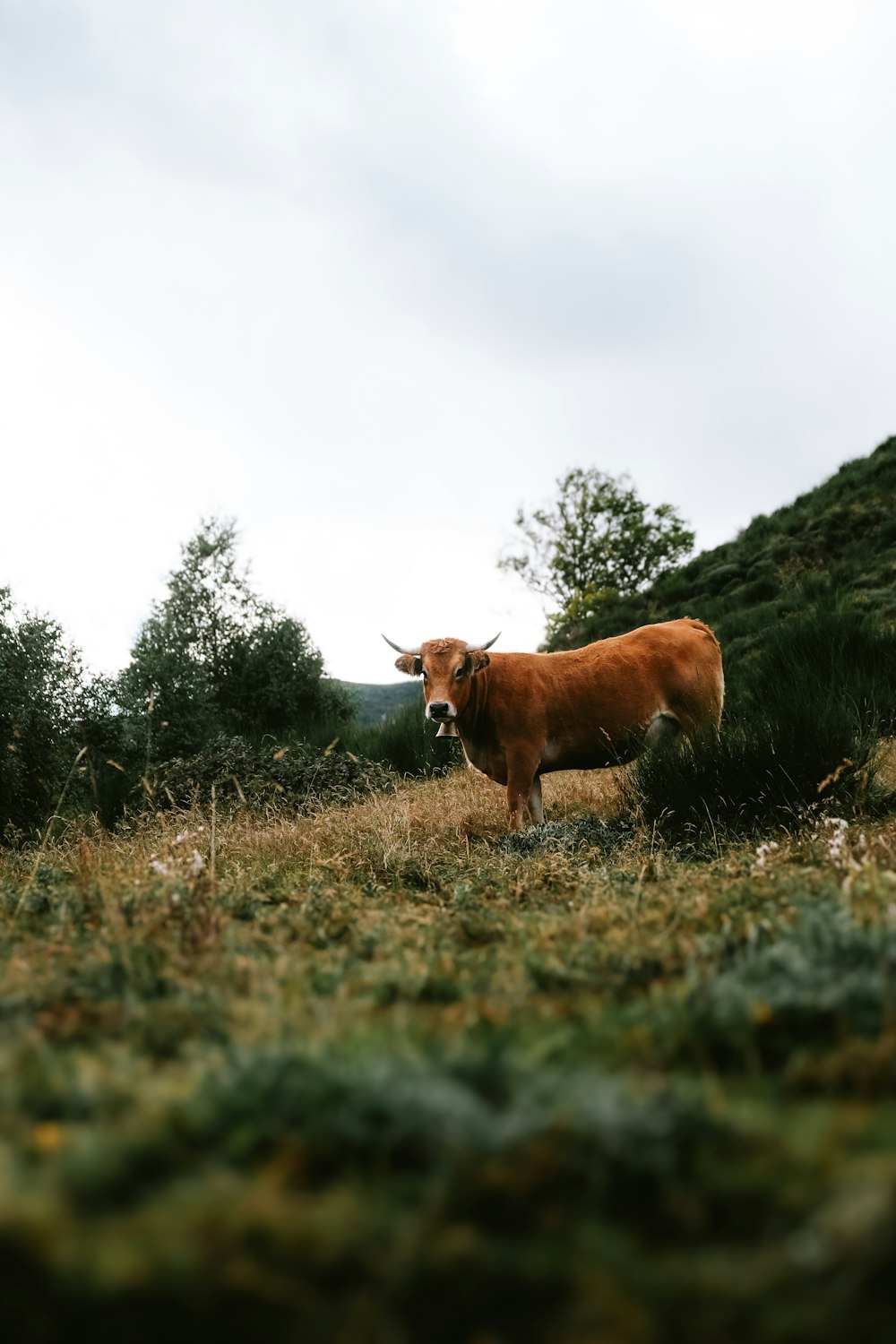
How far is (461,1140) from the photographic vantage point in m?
1.10

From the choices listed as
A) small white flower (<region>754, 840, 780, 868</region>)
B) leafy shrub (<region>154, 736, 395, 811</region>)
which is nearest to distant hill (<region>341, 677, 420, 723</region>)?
leafy shrub (<region>154, 736, 395, 811</region>)

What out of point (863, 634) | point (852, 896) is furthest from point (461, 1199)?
point (863, 634)

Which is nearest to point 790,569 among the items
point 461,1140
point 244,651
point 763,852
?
point 244,651

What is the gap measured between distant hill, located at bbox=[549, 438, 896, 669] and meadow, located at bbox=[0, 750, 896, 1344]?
12.1m

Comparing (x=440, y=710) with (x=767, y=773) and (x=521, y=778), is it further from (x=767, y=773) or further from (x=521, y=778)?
(x=767, y=773)

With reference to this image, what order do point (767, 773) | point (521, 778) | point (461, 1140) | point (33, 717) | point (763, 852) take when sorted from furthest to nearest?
point (33, 717) < point (521, 778) < point (767, 773) < point (763, 852) < point (461, 1140)

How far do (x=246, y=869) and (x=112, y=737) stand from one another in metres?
8.24

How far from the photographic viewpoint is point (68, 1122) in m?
1.27

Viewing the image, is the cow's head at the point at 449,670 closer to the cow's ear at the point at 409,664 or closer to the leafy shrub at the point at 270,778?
the cow's ear at the point at 409,664

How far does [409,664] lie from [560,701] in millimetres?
1323

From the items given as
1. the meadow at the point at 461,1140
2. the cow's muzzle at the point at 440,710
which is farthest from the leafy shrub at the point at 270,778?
the meadow at the point at 461,1140

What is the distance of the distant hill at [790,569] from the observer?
15.5 metres

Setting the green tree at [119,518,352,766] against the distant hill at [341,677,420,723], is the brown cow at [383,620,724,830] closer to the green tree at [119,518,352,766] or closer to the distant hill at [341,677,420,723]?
the green tree at [119,518,352,766]

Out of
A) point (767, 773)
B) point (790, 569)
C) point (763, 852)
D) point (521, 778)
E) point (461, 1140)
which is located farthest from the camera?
point (790, 569)
